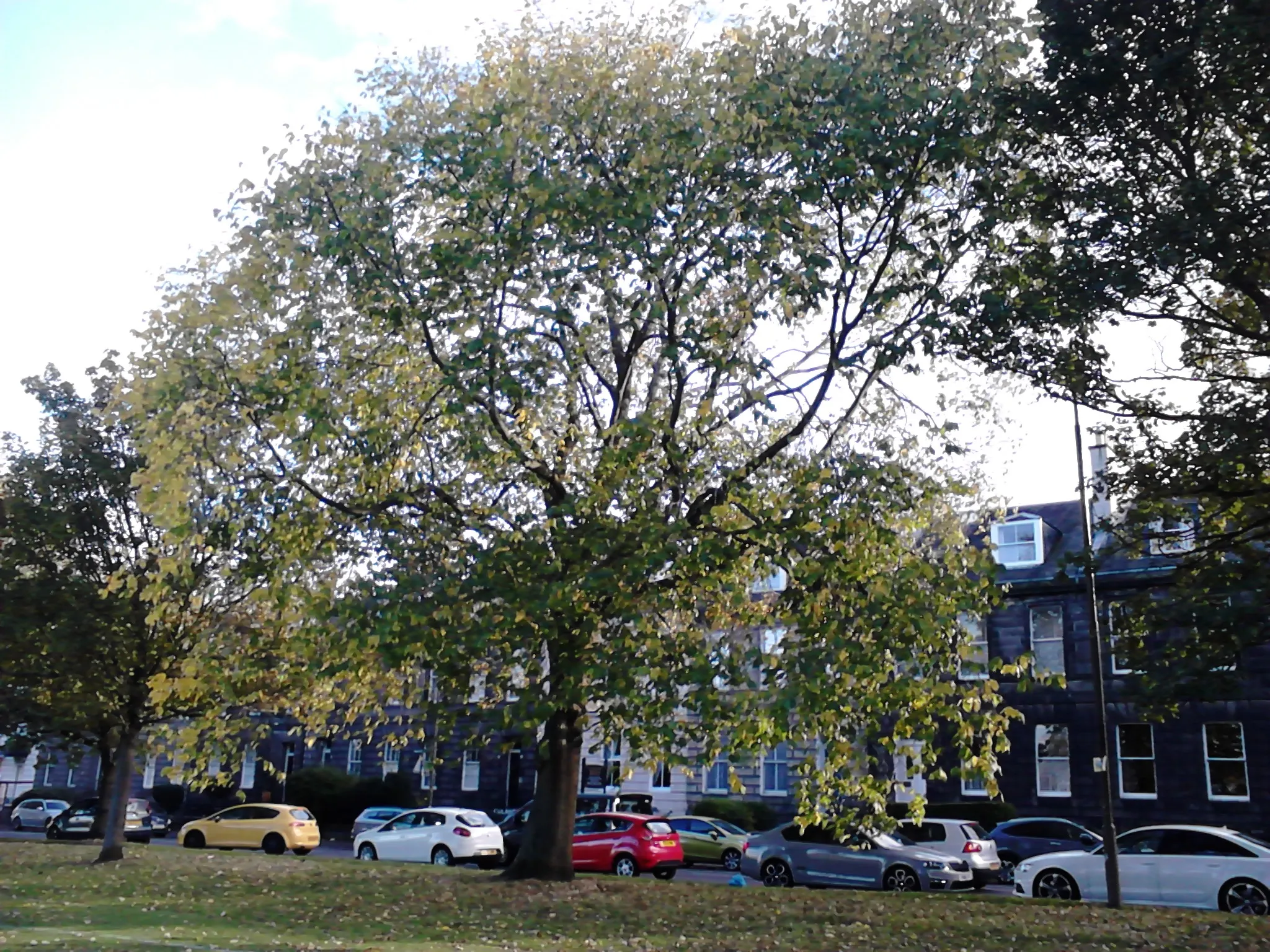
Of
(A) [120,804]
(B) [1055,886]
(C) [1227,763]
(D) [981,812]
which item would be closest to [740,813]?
(D) [981,812]

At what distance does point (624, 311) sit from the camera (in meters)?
15.5

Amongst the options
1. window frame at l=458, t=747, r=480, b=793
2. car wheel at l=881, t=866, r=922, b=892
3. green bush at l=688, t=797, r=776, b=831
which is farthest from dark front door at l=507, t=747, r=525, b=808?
car wheel at l=881, t=866, r=922, b=892

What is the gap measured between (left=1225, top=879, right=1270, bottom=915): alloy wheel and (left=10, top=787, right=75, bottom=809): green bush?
174ft

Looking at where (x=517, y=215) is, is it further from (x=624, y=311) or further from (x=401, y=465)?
(x=401, y=465)

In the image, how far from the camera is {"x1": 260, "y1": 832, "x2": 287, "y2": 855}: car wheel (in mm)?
37000

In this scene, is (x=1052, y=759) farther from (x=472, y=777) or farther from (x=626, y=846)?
(x=472, y=777)

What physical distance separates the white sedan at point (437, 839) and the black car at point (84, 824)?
41.6 ft

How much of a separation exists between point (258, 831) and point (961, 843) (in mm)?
21765

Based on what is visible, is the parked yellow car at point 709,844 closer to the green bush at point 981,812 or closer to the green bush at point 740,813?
the green bush at point 981,812

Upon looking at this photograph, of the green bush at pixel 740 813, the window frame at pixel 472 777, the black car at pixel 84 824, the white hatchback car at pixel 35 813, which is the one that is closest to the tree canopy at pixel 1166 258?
the green bush at pixel 740 813

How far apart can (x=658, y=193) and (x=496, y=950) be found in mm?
8847

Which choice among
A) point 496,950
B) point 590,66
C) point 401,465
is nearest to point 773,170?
point 590,66

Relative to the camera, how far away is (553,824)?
20.8m

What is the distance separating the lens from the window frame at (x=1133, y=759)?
125 ft
